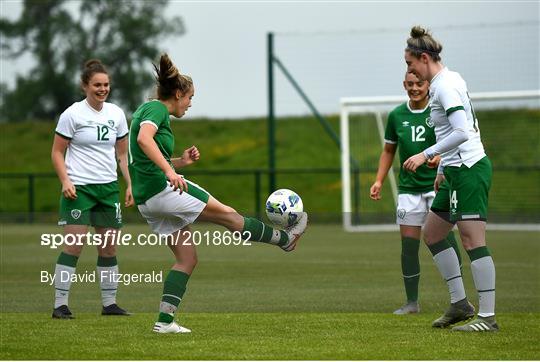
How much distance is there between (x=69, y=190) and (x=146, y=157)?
6.00 ft

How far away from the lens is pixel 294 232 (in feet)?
27.1

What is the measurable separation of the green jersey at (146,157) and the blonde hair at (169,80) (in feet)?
0.44

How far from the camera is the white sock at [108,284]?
9.49 metres

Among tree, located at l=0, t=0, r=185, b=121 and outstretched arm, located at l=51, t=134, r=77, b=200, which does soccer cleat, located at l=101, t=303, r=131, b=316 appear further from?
tree, located at l=0, t=0, r=185, b=121

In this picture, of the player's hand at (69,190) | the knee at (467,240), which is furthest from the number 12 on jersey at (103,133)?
the knee at (467,240)

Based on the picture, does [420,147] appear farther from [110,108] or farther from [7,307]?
[7,307]

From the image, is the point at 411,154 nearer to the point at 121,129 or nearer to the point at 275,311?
the point at 275,311

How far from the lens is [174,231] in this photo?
7801 mm

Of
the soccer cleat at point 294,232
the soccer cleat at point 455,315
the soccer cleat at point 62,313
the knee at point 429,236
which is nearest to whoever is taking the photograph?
the soccer cleat at point 294,232

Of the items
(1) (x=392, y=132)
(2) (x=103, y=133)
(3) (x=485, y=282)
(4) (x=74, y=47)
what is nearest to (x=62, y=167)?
(2) (x=103, y=133)

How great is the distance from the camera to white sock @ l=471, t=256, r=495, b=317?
314 inches

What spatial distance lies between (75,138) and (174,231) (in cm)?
211

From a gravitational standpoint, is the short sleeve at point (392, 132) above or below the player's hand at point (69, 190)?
above

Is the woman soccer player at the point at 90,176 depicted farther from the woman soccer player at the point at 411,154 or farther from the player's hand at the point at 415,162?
the player's hand at the point at 415,162
